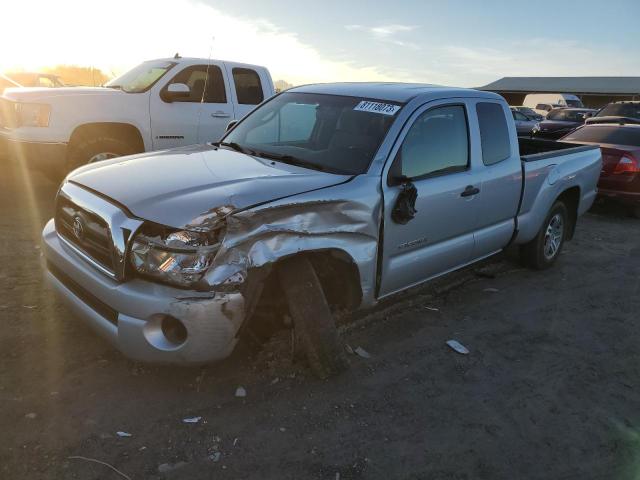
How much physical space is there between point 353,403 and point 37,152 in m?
5.34

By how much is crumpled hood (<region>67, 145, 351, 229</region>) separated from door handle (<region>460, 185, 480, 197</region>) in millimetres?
1173

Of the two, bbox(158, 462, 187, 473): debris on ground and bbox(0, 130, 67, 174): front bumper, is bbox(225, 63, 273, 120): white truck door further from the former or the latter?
bbox(158, 462, 187, 473): debris on ground

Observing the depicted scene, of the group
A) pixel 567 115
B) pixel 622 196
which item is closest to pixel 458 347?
pixel 622 196

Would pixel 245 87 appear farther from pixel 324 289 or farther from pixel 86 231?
pixel 86 231

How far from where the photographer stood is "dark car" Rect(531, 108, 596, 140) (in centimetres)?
1666

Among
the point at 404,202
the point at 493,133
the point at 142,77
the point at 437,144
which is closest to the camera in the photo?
the point at 404,202

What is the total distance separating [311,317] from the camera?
10.5 feet

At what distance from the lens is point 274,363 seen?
3.43m

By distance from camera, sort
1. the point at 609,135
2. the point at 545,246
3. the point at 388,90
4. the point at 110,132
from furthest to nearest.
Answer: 1. the point at 609,135
2. the point at 110,132
3. the point at 545,246
4. the point at 388,90

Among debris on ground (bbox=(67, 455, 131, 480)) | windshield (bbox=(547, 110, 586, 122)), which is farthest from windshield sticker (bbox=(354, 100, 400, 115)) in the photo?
windshield (bbox=(547, 110, 586, 122))

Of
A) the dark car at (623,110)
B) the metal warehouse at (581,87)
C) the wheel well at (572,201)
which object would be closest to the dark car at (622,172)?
the wheel well at (572,201)

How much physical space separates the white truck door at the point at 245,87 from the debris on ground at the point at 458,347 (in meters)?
4.99

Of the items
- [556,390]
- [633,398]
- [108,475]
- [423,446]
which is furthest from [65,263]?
[633,398]

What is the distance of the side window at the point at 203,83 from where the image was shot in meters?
7.47
